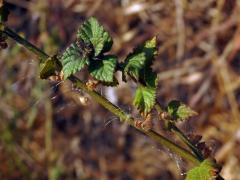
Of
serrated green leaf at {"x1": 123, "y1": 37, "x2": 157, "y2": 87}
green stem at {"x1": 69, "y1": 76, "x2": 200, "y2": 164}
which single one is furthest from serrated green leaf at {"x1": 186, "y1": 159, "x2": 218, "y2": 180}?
serrated green leaf at {"x1": 123, "y1": 37, "x2": 157, "y2": 87}

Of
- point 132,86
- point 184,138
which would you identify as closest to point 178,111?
point 184,138

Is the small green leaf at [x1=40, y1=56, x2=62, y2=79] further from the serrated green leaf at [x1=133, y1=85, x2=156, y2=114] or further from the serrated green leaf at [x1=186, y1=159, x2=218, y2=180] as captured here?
the serrated green leaf at [x1=186, y1=159, x2=218, y2=180]

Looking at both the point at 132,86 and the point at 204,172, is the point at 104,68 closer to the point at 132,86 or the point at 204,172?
the point at 204,172

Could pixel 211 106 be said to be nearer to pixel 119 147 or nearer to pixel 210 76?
pixel 210 76

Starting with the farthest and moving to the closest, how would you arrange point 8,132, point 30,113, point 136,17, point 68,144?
1. point 136,17
2. point 68,144
3. point 30,113
4. point 8,132

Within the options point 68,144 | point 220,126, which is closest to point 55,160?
point 68,144

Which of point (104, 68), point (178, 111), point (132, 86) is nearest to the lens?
point (104, 68)
